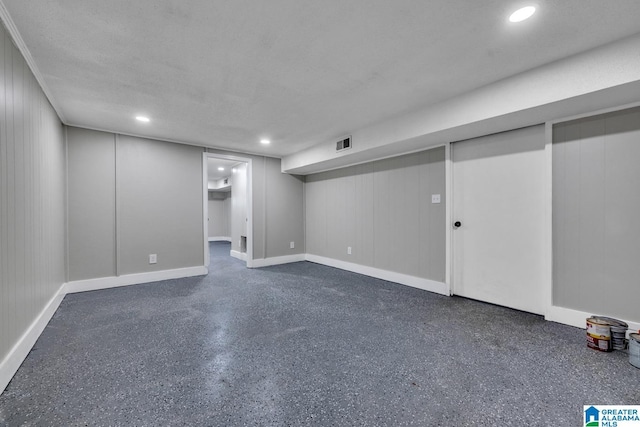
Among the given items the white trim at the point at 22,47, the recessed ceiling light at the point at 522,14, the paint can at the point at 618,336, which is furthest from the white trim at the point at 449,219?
the white trim at the point at 22,47

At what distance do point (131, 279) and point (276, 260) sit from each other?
2538 mm

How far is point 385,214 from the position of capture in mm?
4430

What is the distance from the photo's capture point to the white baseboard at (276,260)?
210 inches

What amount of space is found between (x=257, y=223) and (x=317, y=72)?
364 cm

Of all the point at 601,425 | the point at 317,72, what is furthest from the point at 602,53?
the point at 601,425

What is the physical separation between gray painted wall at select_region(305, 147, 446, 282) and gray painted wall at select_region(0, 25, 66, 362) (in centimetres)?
410

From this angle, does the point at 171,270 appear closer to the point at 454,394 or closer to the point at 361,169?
the point at 361,169

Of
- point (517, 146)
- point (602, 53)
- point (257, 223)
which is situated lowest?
point (257, 223)

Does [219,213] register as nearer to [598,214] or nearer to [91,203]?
[91,203]

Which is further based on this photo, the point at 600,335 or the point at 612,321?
the point at 612,321

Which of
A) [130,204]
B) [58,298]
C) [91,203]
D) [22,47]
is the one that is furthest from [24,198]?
[130,204]

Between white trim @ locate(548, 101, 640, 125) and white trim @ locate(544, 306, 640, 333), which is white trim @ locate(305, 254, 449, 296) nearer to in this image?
white trim @ locate(544, 306, 640, 333)

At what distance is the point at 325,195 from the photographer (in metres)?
5.61

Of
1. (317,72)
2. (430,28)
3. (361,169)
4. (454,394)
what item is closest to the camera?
(454,394)
